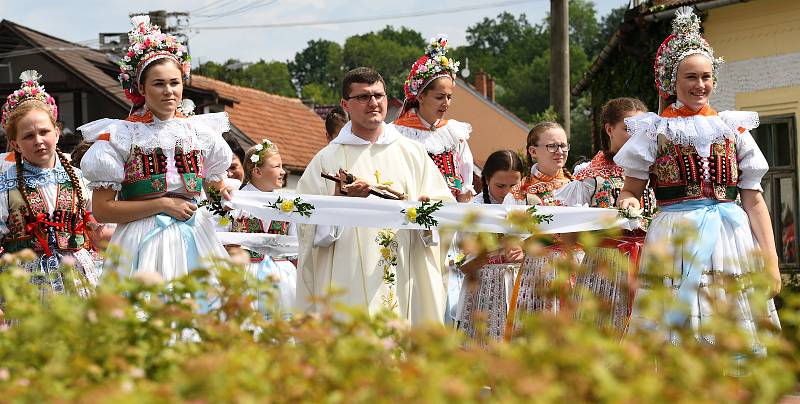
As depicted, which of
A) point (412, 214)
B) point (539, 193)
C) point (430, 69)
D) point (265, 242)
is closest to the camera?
point (412, 214)

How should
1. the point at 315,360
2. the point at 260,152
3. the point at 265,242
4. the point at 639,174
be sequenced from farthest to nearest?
the point at 260,152, the point at 265,242, the point at 639,174, the point at 315,360

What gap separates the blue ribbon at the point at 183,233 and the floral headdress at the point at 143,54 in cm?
75

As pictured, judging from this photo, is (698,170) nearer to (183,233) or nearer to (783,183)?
(183,233)

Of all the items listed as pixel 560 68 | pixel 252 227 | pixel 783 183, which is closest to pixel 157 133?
pixel 252 227

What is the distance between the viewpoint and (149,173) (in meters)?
6.45

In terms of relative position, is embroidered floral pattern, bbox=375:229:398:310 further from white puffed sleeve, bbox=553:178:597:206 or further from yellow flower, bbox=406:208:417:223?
→ white puffed sleeve, bbox=553:178:597:206

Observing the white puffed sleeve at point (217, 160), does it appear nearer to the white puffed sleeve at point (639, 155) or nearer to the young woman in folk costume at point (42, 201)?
the young woman in folk costume at point (42, 201)

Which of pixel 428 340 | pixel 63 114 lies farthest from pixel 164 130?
pixel 63 114

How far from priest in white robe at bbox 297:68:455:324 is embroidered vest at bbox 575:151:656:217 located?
1.18m

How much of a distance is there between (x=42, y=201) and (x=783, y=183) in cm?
953

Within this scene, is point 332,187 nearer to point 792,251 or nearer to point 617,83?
point 792,251

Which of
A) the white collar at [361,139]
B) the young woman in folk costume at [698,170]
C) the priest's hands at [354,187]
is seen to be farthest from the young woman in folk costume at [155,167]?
the young woman in folk costume at [698,170]

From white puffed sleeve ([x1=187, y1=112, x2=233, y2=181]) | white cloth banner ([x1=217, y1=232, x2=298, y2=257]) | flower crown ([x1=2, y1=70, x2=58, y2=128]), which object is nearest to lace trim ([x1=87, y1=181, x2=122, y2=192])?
white puffed sleeve ([x1=187, y1=112, x2=233, y2=181])

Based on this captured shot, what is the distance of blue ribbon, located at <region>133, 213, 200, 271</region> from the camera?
6359 mm
